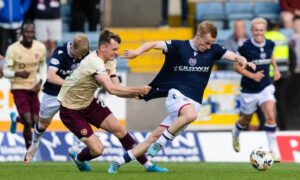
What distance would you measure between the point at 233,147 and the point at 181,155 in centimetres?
117

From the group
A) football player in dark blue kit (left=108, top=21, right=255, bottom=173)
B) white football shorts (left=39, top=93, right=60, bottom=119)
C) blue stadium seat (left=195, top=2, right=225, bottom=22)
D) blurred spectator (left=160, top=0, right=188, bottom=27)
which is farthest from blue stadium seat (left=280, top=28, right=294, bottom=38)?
football player in dark blue kit (left=108, top=21, right=255, bottom=173)

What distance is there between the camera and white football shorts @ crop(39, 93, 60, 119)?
61.1ft

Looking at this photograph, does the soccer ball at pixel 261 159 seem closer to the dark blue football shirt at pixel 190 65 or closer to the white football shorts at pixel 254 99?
the dark blue football shirt at pixel 190 65

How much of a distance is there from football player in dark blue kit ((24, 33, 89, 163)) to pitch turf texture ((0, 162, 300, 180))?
1102mm

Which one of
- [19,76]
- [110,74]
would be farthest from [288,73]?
[110,74]

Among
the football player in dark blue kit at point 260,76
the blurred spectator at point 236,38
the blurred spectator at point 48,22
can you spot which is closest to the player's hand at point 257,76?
the football player in dark blue kit at point 260,76

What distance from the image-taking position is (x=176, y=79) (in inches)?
643

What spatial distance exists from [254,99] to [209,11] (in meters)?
6.47

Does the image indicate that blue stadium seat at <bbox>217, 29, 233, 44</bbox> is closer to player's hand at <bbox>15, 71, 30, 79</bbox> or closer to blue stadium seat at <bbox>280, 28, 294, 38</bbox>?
blue stadium seat at <bbox>280, 28, 294, 38</bbox>

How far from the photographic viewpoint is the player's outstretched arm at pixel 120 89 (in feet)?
47.7

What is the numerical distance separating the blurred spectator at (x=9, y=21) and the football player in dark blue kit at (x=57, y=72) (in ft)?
17.0

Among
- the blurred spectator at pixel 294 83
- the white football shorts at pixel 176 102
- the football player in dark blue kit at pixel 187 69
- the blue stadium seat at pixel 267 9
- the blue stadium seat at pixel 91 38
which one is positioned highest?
the football player in dark blue kit at pixel 187 69

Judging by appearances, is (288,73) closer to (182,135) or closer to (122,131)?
(182,135)

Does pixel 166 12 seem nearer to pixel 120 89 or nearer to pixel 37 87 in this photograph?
pixel 37 87
